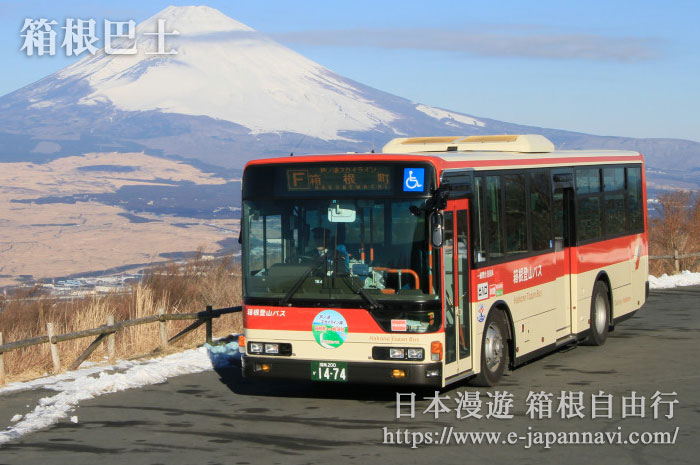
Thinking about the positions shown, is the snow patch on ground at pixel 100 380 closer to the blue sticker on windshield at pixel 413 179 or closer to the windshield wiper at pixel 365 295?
the windshield wiper at pixel 365 295

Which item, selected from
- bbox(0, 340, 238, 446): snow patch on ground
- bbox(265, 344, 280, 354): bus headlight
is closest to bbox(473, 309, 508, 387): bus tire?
bbox(265, 344, 280, 354): bus headlight

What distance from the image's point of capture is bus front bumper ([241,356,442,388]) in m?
11.5

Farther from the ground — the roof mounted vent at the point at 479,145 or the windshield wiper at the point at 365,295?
the roof mounted vent at the point at 479,145

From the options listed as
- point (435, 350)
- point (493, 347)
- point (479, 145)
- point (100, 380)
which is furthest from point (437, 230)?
point (100, 380)

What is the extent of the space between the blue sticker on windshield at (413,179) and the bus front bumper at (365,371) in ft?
6.01

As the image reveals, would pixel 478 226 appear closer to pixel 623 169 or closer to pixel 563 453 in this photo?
pixel 563 453

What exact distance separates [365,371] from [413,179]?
2081mm

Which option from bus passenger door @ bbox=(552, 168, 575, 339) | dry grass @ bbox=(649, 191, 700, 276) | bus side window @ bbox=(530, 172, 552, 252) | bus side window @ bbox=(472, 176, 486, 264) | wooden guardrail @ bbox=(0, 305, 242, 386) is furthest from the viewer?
dry grass @ bbox=(649, 191, 700, 276)

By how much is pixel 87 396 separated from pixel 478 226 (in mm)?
4835

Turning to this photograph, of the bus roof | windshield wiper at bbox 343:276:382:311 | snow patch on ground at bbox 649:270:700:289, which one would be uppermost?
the bus roof

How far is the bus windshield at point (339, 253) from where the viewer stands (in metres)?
11.6

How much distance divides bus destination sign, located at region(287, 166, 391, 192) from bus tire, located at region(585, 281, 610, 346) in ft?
18.9

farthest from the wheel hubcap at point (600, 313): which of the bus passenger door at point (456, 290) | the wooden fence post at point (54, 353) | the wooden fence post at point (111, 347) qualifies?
the wooden fence post at point (54, 353)

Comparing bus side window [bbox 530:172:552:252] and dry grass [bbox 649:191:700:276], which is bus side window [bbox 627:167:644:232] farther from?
dry grass [bbox 649:191:700:276]
